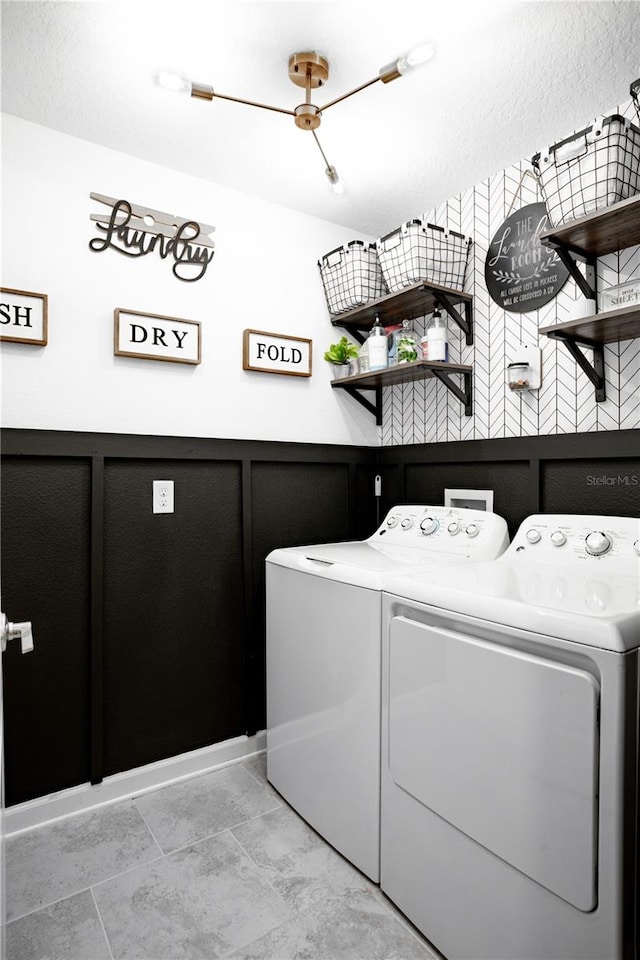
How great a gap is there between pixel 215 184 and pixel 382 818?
2452 mm

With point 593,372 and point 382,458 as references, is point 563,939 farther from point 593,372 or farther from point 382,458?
point 382,458

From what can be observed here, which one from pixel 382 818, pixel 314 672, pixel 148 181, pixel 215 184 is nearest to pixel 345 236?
pixel 215 184

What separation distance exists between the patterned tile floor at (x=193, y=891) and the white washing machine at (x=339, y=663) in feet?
0.38

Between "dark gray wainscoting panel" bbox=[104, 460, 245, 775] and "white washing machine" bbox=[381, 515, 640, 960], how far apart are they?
99cm

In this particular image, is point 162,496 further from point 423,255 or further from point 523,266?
point 523,266

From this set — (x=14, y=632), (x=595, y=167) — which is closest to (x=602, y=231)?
(x=595, y=167)

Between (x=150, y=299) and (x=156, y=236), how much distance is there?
0.83 ft

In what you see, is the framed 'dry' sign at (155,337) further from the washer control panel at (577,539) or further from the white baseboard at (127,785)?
the white baseboard at (127,785)

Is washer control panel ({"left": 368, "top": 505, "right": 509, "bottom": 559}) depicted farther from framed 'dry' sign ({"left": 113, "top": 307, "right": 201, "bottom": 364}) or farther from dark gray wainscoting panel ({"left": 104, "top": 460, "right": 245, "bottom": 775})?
framed 'dry' sign ({"left": 113, "top": 307, "right": 201, "bottom": 364})

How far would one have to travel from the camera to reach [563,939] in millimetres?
1121

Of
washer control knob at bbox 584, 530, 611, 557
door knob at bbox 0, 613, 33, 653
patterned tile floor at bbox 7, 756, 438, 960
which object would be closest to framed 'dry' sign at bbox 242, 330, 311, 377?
washer control knob at bbox 584, 530, 611, 557

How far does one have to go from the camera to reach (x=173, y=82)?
1.51m

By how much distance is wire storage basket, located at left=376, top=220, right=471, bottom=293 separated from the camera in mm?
2148

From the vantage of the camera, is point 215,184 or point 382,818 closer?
point 382,818
